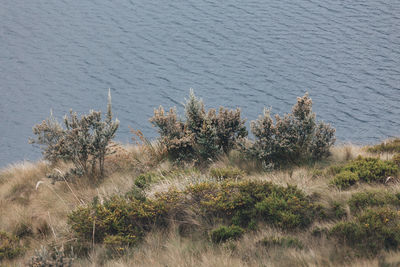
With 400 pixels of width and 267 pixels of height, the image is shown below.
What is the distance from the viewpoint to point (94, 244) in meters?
6.20

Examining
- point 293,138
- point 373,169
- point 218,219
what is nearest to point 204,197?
point 218,219

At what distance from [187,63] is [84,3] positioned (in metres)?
8.56

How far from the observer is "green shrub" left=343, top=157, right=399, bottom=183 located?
6848 mm

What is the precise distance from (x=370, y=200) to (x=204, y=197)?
2.44 m

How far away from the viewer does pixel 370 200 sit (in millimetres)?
6008

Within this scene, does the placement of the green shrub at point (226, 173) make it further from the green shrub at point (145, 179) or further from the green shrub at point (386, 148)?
the green shrub at point (386, 148)

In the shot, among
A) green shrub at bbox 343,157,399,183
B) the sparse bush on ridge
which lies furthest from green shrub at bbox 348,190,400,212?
green shrub at bbox 343,157,399,183

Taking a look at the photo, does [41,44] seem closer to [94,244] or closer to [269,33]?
[269,33]

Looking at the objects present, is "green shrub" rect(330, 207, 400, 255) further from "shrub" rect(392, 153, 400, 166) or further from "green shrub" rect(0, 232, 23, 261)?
"green shrub" rect(0, 232, 23, 261)

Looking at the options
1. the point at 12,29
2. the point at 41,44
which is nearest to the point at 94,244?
the point at 41,44

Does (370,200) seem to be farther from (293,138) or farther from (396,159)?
(293,138)

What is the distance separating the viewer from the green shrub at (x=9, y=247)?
246 inches

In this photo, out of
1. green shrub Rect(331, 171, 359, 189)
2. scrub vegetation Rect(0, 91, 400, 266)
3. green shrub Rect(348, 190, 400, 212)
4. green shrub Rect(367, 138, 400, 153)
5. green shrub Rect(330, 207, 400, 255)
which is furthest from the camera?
green shrub Rect(367, 138, 400, 153)

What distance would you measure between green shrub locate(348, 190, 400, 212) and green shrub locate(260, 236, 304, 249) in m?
1.05
